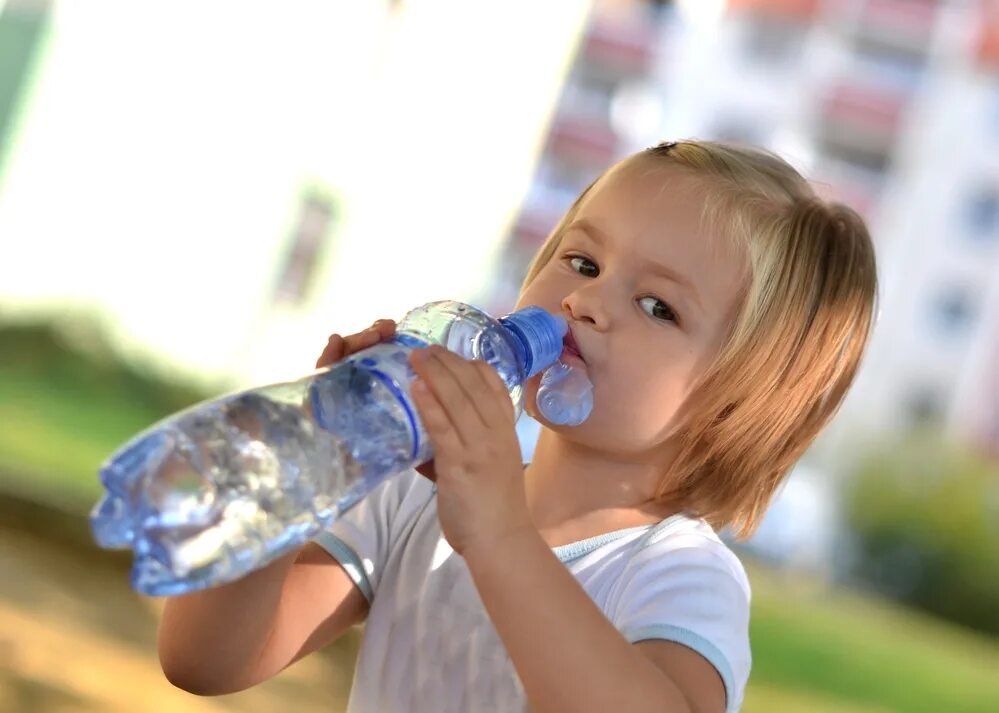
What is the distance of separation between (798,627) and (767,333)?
394 centimetres

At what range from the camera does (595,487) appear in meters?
1.06

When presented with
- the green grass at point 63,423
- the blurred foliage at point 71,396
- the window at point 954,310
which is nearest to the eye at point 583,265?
the green grass at point 63,423

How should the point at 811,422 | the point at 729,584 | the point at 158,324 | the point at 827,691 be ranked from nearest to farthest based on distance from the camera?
1. the point at 729,584
2. the point at 811,422
3. the point at 827,691
4. the point at 158,324

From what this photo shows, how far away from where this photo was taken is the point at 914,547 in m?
5.27

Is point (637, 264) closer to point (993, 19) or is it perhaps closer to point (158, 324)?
point (158, 324)

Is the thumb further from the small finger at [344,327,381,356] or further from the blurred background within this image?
the blurred background

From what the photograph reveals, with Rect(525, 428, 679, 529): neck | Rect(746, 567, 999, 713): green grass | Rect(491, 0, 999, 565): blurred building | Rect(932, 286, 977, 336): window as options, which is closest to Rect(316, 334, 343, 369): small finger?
Rect(525, 428, 679, 529): neck

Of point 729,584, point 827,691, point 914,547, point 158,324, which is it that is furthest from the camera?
point 914,547

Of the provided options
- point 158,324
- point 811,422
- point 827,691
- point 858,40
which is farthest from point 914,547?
point 811,422

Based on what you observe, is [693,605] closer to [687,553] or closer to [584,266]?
[687,553]

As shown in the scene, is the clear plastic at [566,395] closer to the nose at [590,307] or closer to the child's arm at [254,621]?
the nose at [590,307]

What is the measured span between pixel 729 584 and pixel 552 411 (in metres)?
0.18

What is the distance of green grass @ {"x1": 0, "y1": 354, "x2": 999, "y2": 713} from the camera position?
4.21 metres

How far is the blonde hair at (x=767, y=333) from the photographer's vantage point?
1.04 m
